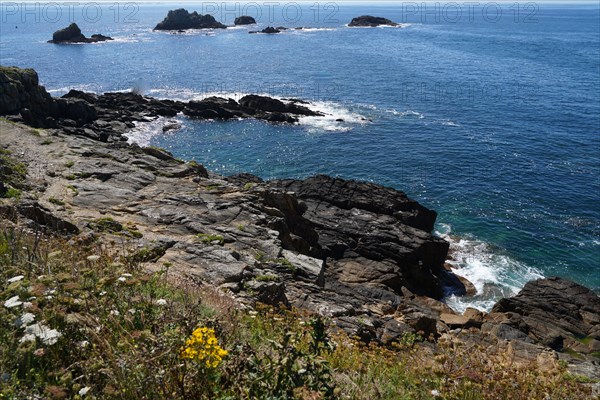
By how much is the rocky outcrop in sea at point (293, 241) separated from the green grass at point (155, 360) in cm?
266

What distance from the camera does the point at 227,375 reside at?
503 cm

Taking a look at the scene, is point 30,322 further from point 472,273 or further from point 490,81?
point 490,81

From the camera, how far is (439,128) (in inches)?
2202

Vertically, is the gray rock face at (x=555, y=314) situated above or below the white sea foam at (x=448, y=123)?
below

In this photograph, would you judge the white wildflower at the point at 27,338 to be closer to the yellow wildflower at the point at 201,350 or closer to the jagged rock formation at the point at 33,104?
the yellow wildflower at the point at 201,350

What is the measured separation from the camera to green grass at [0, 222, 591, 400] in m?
4.62

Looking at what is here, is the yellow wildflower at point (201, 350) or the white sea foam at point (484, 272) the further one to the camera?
the white sea foam at point (484, 272)

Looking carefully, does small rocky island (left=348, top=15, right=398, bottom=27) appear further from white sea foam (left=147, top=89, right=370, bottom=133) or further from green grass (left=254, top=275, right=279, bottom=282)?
green grass (left=254, top=275, right=279, bottom=282)

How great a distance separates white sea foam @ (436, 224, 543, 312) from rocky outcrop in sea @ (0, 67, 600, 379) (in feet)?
4.42

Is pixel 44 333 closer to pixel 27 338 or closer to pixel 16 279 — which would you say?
pixel 27 338

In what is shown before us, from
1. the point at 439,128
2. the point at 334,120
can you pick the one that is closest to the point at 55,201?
the point at 334,120

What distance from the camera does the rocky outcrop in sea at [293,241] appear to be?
15.3 meters

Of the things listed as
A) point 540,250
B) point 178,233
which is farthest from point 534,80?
point 178,233

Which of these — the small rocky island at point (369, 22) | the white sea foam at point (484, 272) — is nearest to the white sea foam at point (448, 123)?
the white sea foam at point (484, 272)
